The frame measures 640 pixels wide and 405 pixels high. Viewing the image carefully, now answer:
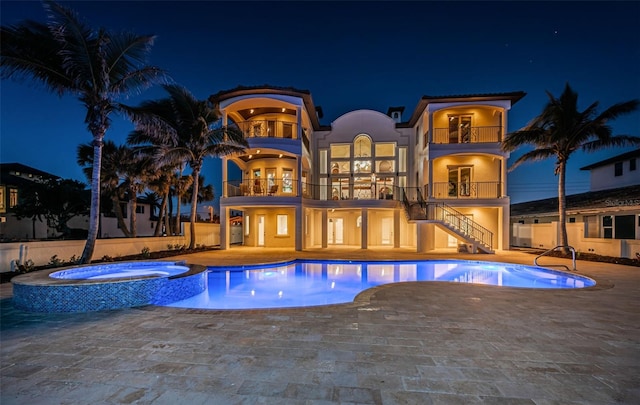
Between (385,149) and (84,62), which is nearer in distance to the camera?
(84,62)

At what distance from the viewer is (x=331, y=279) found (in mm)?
10461

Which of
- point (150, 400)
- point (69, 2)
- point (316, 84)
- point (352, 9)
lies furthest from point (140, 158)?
point (316, 84)

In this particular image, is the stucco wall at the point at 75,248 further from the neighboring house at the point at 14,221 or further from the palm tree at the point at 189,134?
the neighboring house at the point at 14,221

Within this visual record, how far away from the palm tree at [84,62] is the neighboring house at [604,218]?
21123 mm

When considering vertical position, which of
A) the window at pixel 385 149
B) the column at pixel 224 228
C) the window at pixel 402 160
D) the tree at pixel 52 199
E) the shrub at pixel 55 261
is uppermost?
the window at pixel 385 149

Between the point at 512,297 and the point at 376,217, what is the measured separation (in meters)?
14.5

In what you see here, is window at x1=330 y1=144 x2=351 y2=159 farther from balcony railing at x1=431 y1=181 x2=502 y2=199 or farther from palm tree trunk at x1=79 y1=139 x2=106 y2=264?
palm tree trunk at x1=79 y1=139 x2=106 y2=264

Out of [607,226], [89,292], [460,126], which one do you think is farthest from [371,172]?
[89,292]

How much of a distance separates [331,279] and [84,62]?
36.5ft

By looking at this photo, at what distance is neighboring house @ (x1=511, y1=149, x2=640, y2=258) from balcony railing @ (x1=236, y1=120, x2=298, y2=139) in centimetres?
1675

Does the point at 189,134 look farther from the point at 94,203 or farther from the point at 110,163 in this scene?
the point at 94,203

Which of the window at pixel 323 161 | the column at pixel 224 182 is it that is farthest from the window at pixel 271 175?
the window at pixel 323 161

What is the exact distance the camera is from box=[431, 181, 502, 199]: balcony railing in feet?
56.3

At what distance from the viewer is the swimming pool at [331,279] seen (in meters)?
7.71
